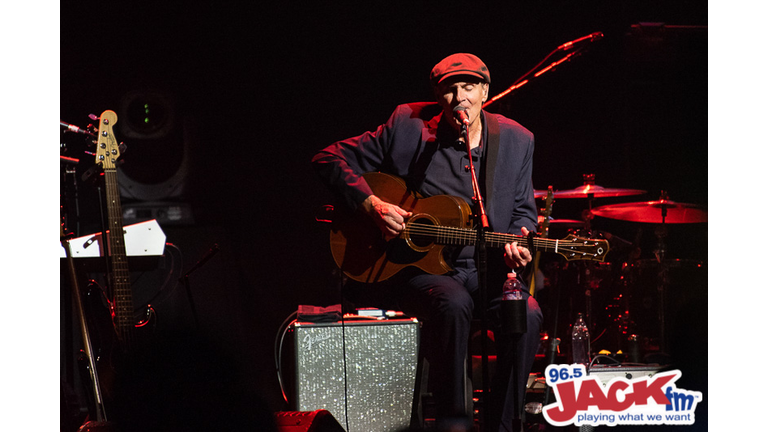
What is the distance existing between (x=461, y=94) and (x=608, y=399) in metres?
1.58

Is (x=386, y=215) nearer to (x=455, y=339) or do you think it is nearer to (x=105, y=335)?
(x=455, y=339)

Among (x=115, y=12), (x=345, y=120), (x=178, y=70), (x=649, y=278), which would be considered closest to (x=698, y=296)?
(x=649, y=278)

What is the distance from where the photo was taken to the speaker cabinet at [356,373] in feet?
9.07

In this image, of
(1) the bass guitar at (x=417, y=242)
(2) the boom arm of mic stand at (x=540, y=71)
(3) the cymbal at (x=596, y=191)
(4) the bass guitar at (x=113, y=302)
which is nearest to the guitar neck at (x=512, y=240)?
(1) the bass guitar at (x=417, y=242)

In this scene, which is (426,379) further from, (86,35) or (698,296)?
(86,35)

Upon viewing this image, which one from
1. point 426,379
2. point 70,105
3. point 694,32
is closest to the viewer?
point 426,379

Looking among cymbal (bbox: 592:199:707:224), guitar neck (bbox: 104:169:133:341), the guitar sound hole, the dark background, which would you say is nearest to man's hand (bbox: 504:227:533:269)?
the guitar sound hole

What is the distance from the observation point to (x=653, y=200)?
429 cm

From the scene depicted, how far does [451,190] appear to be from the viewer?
2.92 meters

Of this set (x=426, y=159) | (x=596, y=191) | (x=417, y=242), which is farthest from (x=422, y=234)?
(x=596, y=191)

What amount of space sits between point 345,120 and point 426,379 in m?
1.83

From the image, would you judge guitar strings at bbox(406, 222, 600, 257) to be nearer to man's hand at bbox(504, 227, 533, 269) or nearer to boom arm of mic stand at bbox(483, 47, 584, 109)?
man's hand at bbox(504, 227, 533, 269)

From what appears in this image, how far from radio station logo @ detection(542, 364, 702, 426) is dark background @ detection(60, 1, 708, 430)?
123 centimetres

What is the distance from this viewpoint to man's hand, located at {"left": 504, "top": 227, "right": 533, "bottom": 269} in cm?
265
